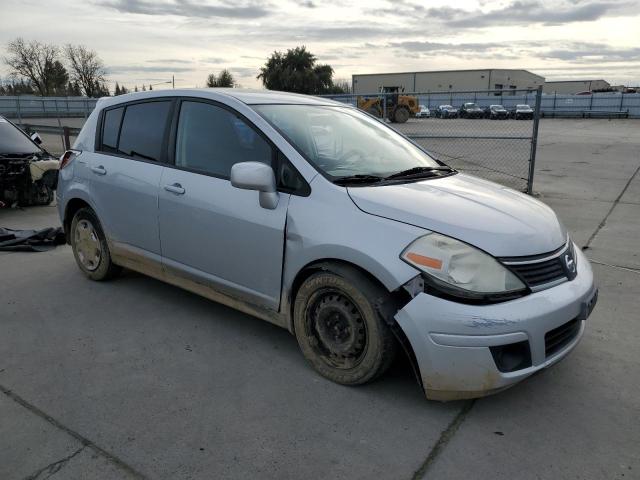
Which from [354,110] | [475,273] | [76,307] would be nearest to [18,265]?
[76,307]

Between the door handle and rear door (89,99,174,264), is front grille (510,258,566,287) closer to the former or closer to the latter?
the door handle

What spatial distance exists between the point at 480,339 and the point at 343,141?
69.9 inches

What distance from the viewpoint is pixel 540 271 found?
280cm

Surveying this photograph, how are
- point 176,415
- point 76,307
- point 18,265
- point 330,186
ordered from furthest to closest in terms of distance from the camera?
point 18,265
point 76,307
point 330,186
point 176,415

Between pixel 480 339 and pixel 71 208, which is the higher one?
pixel 71 208

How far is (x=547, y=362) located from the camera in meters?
2.75

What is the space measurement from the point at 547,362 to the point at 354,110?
254cm

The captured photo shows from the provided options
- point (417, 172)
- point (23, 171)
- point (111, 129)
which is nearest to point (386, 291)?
point (417, 172)

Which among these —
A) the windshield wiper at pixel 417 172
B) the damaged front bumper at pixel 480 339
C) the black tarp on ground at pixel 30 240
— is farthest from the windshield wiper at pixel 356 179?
the black tarp on ground at pixel 30 240

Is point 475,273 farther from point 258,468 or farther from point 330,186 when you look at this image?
point 258,468

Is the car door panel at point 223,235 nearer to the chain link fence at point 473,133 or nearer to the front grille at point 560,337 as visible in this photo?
the front grille at point 560,337

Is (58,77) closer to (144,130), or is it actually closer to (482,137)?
(482,137)

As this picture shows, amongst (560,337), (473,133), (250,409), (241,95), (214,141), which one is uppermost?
(241,95)

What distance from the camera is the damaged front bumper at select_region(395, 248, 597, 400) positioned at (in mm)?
2574
